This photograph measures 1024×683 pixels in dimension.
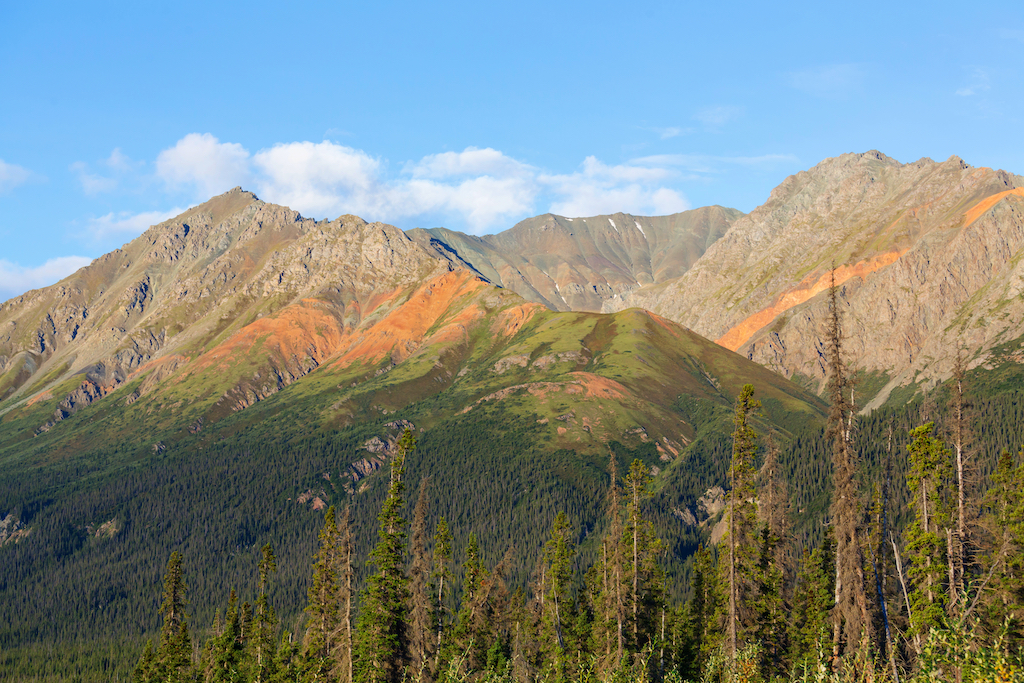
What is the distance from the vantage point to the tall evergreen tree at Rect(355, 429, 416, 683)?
59.3 metres

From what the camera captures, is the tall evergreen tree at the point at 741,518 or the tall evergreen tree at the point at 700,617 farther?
the tall evergreen tree at the point at 700,617

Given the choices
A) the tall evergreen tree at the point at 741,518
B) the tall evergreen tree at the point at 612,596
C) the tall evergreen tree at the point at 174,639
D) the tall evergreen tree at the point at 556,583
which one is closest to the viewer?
the tall evergreen tree at the point at 741,518

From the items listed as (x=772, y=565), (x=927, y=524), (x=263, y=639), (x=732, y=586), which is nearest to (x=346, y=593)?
(x=732, y=586)

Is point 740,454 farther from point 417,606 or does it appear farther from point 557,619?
point 557,619

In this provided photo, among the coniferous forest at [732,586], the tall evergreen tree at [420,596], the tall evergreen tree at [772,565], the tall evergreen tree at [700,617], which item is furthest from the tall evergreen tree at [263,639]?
the tall evergreen tree at [772,565]

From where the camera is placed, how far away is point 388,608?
5975cm

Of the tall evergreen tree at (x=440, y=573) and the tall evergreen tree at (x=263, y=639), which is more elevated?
the tall evergreen tree at (x=440, y=573)

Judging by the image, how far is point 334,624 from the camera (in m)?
71.6

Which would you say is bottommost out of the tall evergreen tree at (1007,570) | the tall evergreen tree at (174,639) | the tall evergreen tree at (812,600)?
the tall evergreen tree at (174,639)

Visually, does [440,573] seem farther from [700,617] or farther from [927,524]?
[927,524]

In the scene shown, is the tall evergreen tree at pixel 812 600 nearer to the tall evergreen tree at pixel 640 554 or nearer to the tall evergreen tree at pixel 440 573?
the tall evergreen tree at pixel 640 554

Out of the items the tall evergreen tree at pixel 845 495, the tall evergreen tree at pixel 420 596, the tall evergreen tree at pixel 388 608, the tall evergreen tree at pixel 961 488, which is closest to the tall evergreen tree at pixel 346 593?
the tall evergreen tree at pixel 388 608

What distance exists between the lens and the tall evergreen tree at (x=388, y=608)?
2334 inches

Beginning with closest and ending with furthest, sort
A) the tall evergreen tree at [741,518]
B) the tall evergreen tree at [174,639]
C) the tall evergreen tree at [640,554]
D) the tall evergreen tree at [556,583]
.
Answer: the tall evergreen tree at [741,518] < the tall evergreen tree at [640,554] < the tall evergreen tree at [556,583] < the tall evergreen tree at [174,639]
